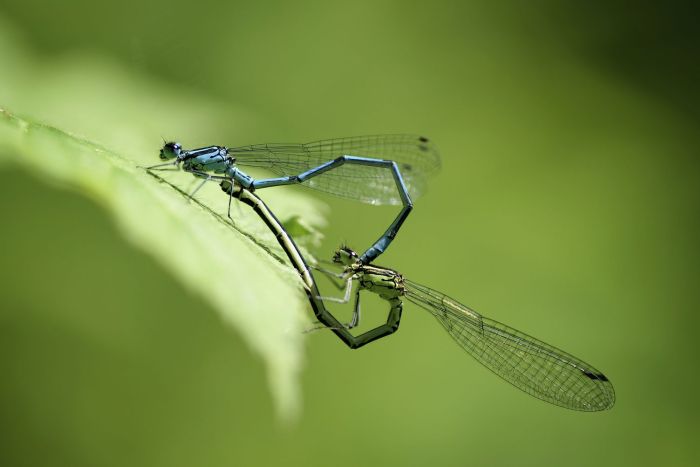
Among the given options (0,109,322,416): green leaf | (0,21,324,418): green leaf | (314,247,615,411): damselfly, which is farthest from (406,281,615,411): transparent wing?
(0,109,322,416): green leaf

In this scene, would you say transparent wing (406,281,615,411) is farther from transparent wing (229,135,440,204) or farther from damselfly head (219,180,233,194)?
damselfly head (219,180,233,194)

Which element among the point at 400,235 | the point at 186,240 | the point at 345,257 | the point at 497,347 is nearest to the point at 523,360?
the point at 497,347

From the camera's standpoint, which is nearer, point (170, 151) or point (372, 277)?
point (170, 151)

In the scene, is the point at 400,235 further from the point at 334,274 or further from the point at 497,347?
the point at 334,274

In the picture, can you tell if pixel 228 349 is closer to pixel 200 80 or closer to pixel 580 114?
pixel 200 80

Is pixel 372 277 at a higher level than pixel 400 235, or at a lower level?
lower

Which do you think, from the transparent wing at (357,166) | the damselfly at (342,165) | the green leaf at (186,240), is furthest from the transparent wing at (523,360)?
the green leaf at (186,240)
